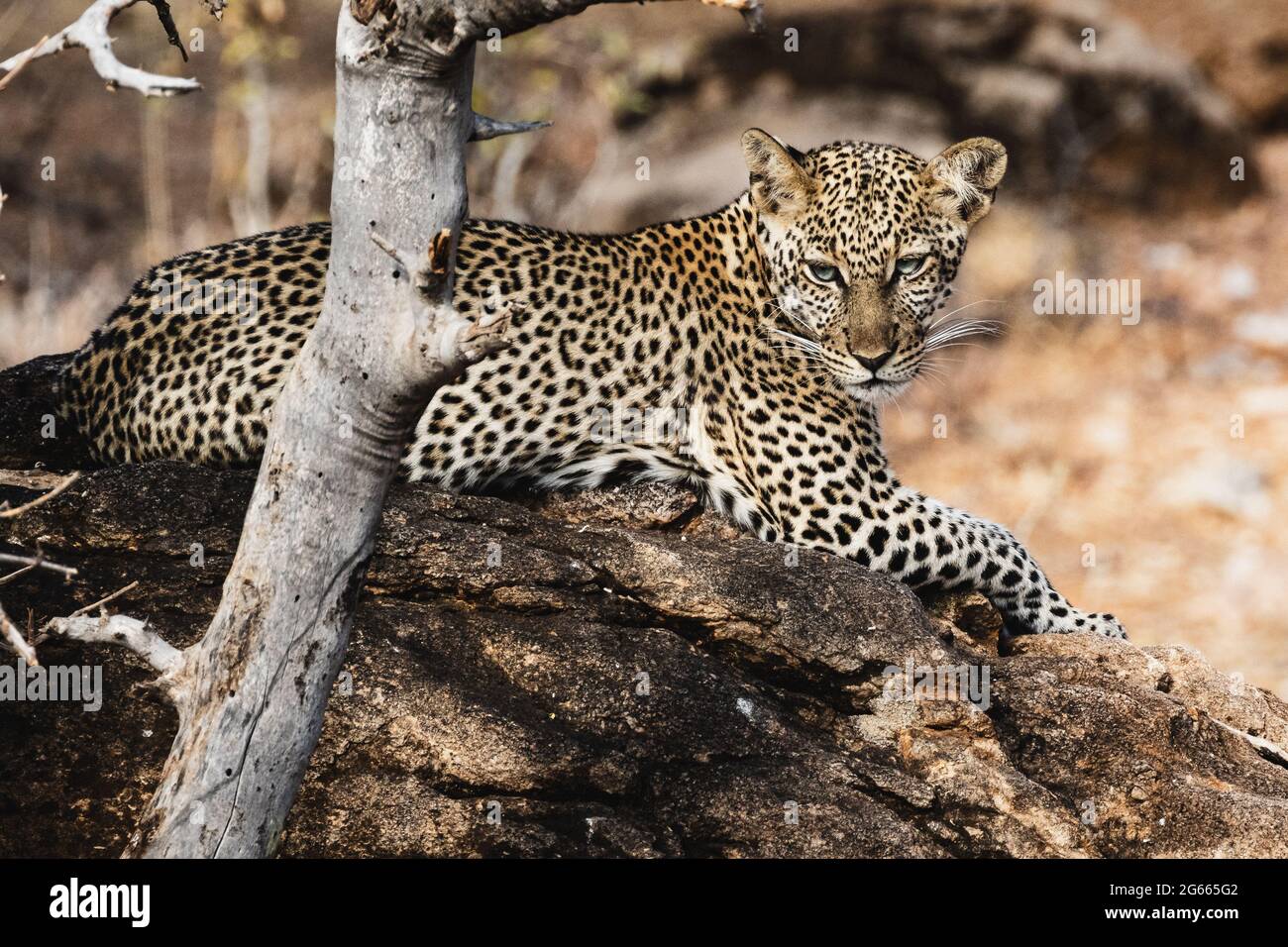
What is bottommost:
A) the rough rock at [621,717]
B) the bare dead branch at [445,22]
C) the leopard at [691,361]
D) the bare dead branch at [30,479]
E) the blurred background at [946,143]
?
the rough rock at [621,717]

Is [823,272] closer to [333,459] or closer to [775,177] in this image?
[775,177]

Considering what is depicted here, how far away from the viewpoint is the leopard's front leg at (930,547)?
372 inches

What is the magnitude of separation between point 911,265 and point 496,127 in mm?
4069

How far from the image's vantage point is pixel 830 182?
9.68 m

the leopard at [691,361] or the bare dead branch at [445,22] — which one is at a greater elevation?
the bare dead branch at [445,22]

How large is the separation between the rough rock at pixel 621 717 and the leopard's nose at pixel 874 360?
110 centimetres

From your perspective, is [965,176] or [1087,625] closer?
[965,176]

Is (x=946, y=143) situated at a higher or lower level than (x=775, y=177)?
higher

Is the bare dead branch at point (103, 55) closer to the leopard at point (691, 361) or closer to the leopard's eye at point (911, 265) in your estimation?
the leopard at point (691, 361)

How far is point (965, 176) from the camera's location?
9695mm

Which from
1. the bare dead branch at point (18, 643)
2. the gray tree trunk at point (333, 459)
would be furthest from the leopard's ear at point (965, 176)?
the bare dead branch at point (18, 643)

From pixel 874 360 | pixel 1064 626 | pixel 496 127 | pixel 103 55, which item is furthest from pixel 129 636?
pixel 1064 626

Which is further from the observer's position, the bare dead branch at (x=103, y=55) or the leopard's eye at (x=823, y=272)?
the leopard's eye at (x=823, y=272)

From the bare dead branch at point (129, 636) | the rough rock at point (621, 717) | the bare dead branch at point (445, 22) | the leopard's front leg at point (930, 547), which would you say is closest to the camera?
the bare dead branch at point (445, 22)
